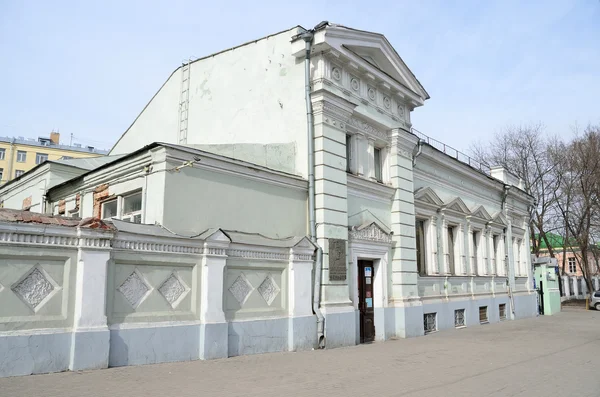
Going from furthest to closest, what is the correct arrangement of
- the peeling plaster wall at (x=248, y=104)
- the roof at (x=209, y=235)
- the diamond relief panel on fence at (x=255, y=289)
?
the peeling plaster wall at (x=248, y=104)
the diamond relief panel on fence at (x=255, y=289)
the roof at (x=209, y=235)

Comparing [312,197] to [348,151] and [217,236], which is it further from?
[217,236]

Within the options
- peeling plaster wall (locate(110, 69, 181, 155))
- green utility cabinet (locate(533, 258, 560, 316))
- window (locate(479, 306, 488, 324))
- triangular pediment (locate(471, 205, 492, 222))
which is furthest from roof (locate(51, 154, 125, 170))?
green utility cabinet (locate(533, 258, 560, 316))

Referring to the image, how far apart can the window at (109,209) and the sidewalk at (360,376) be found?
428 centimetres

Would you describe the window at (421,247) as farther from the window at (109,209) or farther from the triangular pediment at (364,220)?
the window at (109,209)

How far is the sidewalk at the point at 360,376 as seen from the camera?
6621 millimetres

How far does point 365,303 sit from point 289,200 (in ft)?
12.5

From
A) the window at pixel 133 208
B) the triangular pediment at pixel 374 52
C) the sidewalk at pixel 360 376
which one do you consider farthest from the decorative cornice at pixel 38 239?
the triangular pediment at pixel 374 52

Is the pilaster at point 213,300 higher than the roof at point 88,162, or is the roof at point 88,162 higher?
the roof at point 88,162

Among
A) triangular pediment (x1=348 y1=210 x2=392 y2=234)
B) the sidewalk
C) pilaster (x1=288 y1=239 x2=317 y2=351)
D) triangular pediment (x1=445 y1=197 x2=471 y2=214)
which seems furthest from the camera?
triangular pediment (x1=445 y1=197 x2=471 y2=214)

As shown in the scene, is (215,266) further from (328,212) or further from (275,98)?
(275,98)

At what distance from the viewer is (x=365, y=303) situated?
1359cm

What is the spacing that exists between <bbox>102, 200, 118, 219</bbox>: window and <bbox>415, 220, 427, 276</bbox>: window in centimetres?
983

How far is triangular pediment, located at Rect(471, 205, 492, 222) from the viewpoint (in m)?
20.4

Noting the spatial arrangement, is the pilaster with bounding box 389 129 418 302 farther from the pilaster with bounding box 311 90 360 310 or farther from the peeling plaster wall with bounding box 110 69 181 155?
the peeling plaster wall with bounding box 110 69 181 155
